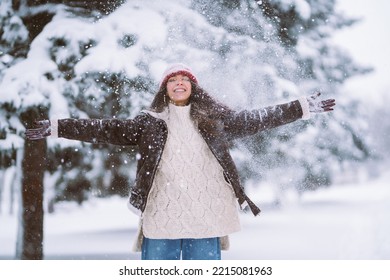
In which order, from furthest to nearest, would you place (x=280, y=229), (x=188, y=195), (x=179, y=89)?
(x=280, y=229) → (x=179, y=89) → (x=188, y=195)

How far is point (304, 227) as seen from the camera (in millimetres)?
2910

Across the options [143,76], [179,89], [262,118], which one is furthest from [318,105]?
[143,76]

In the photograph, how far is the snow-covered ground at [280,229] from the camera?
8.94ft

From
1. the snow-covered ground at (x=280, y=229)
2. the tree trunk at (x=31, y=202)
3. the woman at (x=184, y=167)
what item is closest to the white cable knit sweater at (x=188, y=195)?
the woman at (x=184, y=167)

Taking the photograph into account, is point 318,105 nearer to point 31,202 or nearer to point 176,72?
point 176,72

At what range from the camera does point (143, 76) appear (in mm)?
2748

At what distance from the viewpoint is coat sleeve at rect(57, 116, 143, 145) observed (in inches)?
66.6

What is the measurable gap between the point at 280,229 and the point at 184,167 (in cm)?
148

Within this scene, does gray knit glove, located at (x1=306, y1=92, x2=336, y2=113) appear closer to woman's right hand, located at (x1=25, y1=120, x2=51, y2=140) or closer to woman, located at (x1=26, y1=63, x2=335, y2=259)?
woman, located at (x1=26, y1=63, x2=335, y2=259)

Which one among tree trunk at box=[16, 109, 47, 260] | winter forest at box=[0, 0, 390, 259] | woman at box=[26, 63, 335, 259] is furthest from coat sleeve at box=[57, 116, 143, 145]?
tree trunk at box=[16, 109, 47, 260]

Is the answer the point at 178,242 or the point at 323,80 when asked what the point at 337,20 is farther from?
the point at 178,242

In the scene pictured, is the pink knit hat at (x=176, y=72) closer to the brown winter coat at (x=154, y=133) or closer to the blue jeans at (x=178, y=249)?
the brown winter coat at (x=154, y=133)

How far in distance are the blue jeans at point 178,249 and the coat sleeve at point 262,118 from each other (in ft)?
1.34

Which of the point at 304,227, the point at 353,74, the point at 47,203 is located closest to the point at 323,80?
the point at 353,74
